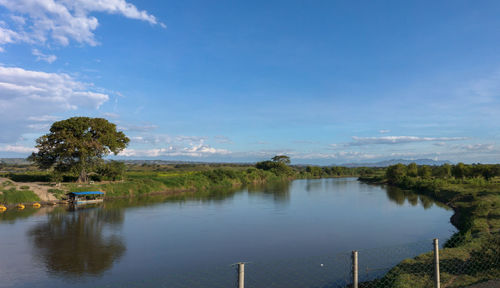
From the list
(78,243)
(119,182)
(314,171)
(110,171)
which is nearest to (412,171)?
(314,171)

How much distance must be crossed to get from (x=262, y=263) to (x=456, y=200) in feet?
94.4

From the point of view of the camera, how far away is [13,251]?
16.1 m

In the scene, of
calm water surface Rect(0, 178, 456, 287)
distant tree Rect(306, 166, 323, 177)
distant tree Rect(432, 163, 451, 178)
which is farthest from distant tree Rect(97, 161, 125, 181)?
distant tree Rect(306, 166, 323, 177)

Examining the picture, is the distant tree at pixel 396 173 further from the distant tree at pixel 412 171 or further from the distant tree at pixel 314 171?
the distant tree at pixel 314 171

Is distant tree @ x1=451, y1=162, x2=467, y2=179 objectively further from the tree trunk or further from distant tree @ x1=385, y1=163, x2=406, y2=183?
the tree trunk

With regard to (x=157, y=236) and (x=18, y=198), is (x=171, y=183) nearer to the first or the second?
(x=18, y=198)

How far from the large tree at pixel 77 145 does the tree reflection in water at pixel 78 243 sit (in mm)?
12000

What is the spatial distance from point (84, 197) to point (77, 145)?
6.13 m

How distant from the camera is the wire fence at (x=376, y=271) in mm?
8773

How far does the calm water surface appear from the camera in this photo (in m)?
13.3

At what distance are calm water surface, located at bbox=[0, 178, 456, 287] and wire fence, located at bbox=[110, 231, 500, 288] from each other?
→ 64cm

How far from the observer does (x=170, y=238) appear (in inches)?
762

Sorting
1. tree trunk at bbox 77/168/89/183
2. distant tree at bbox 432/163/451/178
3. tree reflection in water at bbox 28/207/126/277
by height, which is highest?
distant tree at bbox 432/163/451/178

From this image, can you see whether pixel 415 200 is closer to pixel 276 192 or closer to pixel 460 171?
pixel 276 192
